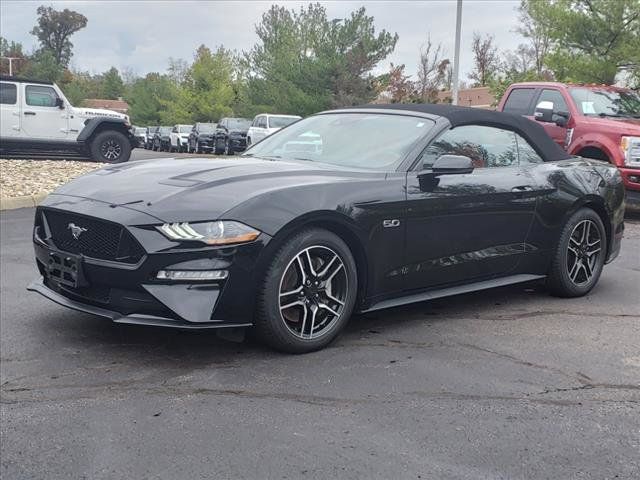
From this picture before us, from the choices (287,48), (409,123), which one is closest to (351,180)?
(409,123)

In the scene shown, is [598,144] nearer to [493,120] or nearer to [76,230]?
[493,120]

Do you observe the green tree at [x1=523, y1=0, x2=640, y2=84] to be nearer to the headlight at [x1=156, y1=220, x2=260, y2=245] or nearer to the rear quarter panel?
the rear quarter panel

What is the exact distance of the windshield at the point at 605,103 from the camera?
35.1ft

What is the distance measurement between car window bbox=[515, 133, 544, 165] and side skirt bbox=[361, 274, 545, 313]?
87 centimetres

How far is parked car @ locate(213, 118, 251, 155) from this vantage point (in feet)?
102

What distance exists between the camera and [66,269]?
13.3 feet

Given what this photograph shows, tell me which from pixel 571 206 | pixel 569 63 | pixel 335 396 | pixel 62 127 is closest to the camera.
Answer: pixel 335 396

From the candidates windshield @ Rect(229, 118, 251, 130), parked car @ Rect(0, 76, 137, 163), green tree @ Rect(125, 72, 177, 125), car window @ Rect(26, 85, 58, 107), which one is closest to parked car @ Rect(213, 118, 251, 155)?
windshield @ Rect(229, 118, 251, 130)

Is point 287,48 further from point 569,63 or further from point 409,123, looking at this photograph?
point 409,123

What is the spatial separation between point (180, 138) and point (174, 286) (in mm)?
37058

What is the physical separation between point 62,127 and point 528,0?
1381 centimetres

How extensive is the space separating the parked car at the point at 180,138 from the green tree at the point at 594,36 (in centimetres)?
2323

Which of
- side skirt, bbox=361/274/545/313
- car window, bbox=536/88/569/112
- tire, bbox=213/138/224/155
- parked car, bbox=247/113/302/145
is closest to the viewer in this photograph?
side skirt, bbox=361/274/545/313

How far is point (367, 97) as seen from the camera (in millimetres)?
39281
